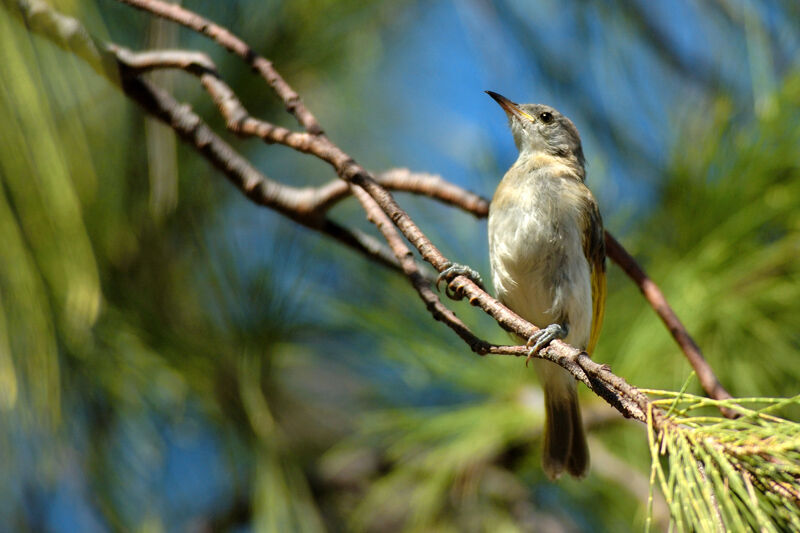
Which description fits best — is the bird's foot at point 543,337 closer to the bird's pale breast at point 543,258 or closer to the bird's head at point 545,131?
the bird's pale breast at point 543,258

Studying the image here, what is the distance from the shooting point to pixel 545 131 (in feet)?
9.18

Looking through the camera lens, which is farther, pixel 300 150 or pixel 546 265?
pixel 546 265

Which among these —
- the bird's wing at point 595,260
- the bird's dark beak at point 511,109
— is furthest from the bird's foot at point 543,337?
the bird's dark beak at point 511,109

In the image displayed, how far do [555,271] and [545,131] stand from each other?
73 centimetres

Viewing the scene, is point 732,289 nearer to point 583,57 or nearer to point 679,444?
point 583,57

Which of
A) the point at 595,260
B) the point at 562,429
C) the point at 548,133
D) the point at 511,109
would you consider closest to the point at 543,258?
the point at 595,260

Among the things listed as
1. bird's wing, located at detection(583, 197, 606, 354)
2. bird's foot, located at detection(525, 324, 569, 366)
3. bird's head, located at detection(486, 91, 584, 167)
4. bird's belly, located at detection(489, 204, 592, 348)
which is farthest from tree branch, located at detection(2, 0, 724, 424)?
bird's head, located at detection(486, 91, 584, 167)

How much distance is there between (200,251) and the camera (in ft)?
8.75

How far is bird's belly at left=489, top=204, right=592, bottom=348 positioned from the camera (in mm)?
2229

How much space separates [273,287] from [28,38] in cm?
137

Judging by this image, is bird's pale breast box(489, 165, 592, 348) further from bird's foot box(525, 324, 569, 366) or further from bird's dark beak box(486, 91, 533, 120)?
bird's dark beak box(486, 91, 533, 120)

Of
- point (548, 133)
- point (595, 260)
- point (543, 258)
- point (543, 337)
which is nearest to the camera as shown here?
point (543, 337)

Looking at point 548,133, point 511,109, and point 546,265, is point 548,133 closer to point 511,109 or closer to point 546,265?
point 511,109


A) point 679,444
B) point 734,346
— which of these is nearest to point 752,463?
point 679,444
